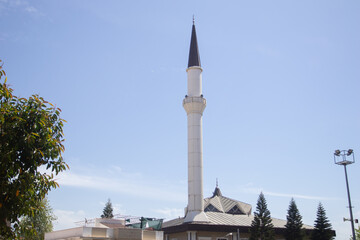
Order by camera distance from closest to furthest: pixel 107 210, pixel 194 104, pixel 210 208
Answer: pixel 194 104
pixel 210 208
pixel 107 210

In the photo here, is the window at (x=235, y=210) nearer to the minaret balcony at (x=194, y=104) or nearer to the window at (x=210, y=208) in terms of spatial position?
the window at (x=210, y=208)

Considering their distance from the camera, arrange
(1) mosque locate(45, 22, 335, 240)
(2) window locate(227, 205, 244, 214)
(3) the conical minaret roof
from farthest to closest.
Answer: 1. (2) window locate(227, 205, 244, 214)
2. (3) the conical minaret roof
3. (1) mosque locate(45, 22, 335, 240)

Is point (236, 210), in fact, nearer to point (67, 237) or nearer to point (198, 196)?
point (198, 196)

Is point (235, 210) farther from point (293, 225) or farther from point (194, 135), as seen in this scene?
point (194, 135)

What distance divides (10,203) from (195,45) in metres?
33.1

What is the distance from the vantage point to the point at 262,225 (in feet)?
127

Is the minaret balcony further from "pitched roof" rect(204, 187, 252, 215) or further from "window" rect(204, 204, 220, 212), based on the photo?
"pitched roof" rect(204, 187, 252, 215)

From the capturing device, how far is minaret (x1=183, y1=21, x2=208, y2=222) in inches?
1479

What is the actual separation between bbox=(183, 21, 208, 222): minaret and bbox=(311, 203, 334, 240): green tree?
42.0 ft

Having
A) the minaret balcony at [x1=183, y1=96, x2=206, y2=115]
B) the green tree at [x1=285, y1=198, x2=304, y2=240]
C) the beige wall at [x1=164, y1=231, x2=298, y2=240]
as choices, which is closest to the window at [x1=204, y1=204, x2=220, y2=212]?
Answer: the beige wall at [x1=164, y1=231, x2=298, y2=240]

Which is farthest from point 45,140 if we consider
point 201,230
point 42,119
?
point 201,230

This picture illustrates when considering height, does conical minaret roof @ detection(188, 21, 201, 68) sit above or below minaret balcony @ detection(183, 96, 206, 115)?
above

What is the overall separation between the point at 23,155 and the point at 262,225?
1225 inches

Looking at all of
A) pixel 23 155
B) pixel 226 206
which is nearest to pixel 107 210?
pixel 226 206
